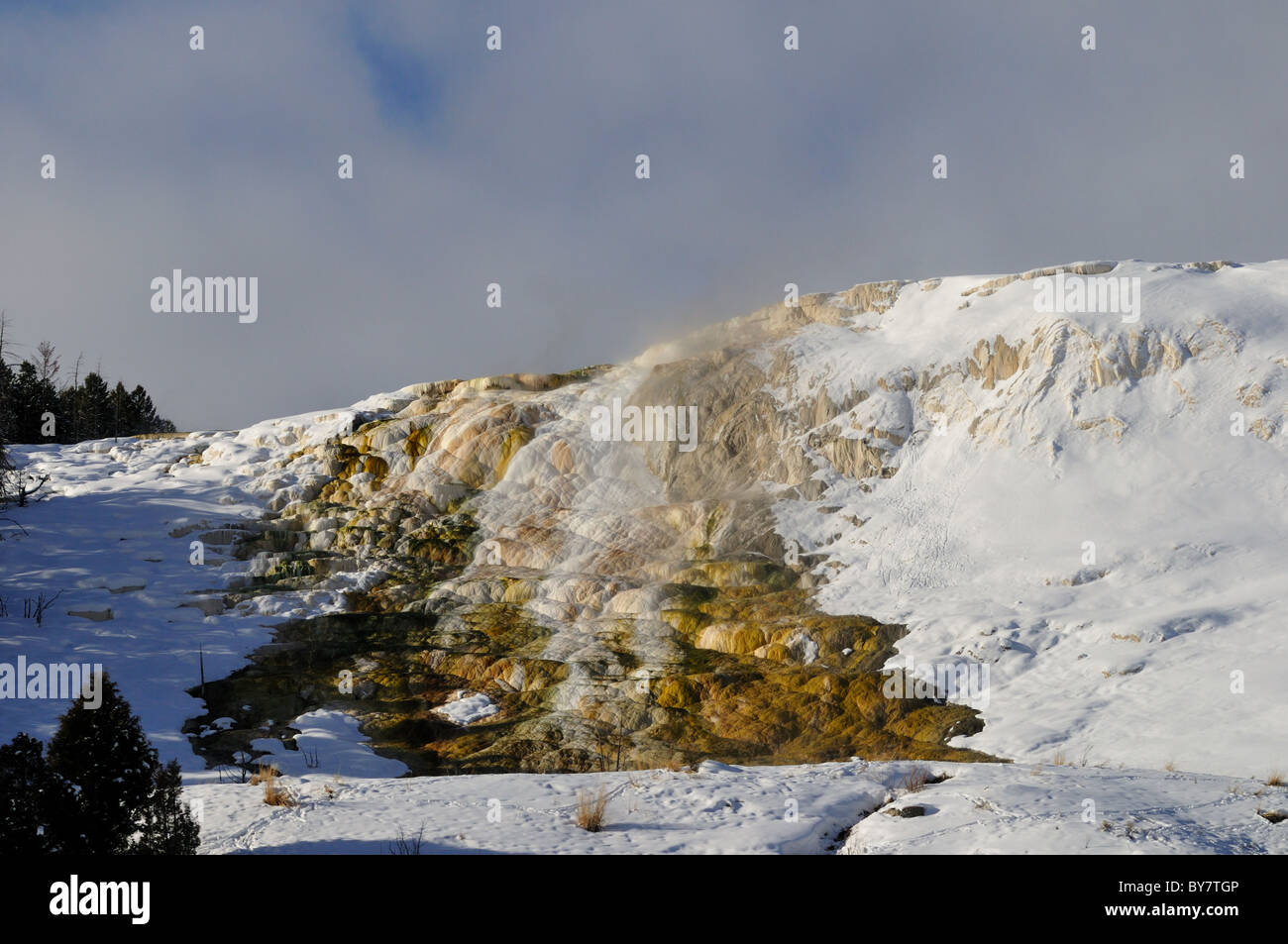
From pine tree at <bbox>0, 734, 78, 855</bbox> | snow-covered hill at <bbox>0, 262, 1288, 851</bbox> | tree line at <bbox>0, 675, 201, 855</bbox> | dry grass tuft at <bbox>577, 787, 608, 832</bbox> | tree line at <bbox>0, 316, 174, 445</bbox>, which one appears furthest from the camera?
tree line at <bbox>0, 316, 174, 445</bbox>

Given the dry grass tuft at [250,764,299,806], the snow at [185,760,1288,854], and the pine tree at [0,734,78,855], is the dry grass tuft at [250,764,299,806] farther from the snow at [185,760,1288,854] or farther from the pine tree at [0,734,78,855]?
the pine tree at [0,734,78,855]

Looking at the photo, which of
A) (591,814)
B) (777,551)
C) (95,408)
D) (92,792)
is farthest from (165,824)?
(95,408)

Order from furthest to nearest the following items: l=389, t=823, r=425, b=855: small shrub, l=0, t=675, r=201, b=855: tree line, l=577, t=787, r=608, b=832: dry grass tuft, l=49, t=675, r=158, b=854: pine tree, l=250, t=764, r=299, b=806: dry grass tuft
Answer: l=250, t=764, r=299, b=806: dry grass tuft, l=577, t=787, r=608, b=832: dry grass tuft, l=389, t=823, r=425, b=855: small shrub, l=49, t=675, r=158, b=854: pine tree, l=0, t=675, r=201, b=855: tree line

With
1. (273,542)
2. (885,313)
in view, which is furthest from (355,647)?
(885,313)

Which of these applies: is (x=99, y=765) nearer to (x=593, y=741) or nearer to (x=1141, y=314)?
(x=593, y=741)

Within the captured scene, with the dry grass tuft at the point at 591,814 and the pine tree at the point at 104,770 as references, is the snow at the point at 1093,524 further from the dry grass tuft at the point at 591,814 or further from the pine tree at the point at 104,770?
the pine tree at the point at 104,770

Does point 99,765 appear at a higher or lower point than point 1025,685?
higher

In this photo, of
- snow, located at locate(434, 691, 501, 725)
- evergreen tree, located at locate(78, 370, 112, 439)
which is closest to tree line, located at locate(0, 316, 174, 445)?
evergreen tree, located at locate(78, 370, 112, 439)
